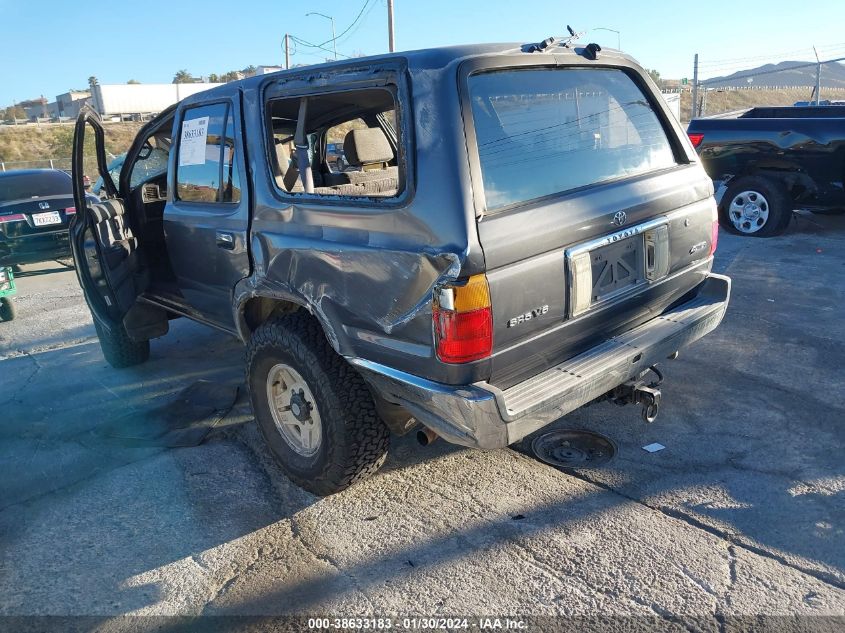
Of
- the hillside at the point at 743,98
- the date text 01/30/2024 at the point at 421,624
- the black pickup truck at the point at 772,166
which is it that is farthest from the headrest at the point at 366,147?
the hillside at the point at 743,98

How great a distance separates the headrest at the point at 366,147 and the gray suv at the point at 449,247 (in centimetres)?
25

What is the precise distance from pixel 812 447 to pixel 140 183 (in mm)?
4839

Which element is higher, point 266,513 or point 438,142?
point 438,142

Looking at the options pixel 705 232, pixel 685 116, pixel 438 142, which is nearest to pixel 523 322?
pixel 438 142

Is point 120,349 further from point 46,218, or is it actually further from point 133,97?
point 133,97

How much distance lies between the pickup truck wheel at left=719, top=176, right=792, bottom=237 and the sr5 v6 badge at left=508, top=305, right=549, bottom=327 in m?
7.03

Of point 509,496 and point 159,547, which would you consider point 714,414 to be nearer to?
point 509,496

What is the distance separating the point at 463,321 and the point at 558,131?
117 centimetres

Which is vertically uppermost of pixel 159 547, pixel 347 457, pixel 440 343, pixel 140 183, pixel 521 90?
pixel 521 90

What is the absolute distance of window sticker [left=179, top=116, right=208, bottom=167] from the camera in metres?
3.86

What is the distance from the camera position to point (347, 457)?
3.16m

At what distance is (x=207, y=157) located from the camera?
3.83 m

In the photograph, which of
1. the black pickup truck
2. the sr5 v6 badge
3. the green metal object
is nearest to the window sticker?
the sr5 v6 badge

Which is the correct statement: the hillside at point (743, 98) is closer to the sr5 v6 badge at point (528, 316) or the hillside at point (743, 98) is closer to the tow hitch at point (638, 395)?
the tow hitch at point (638, 395)
